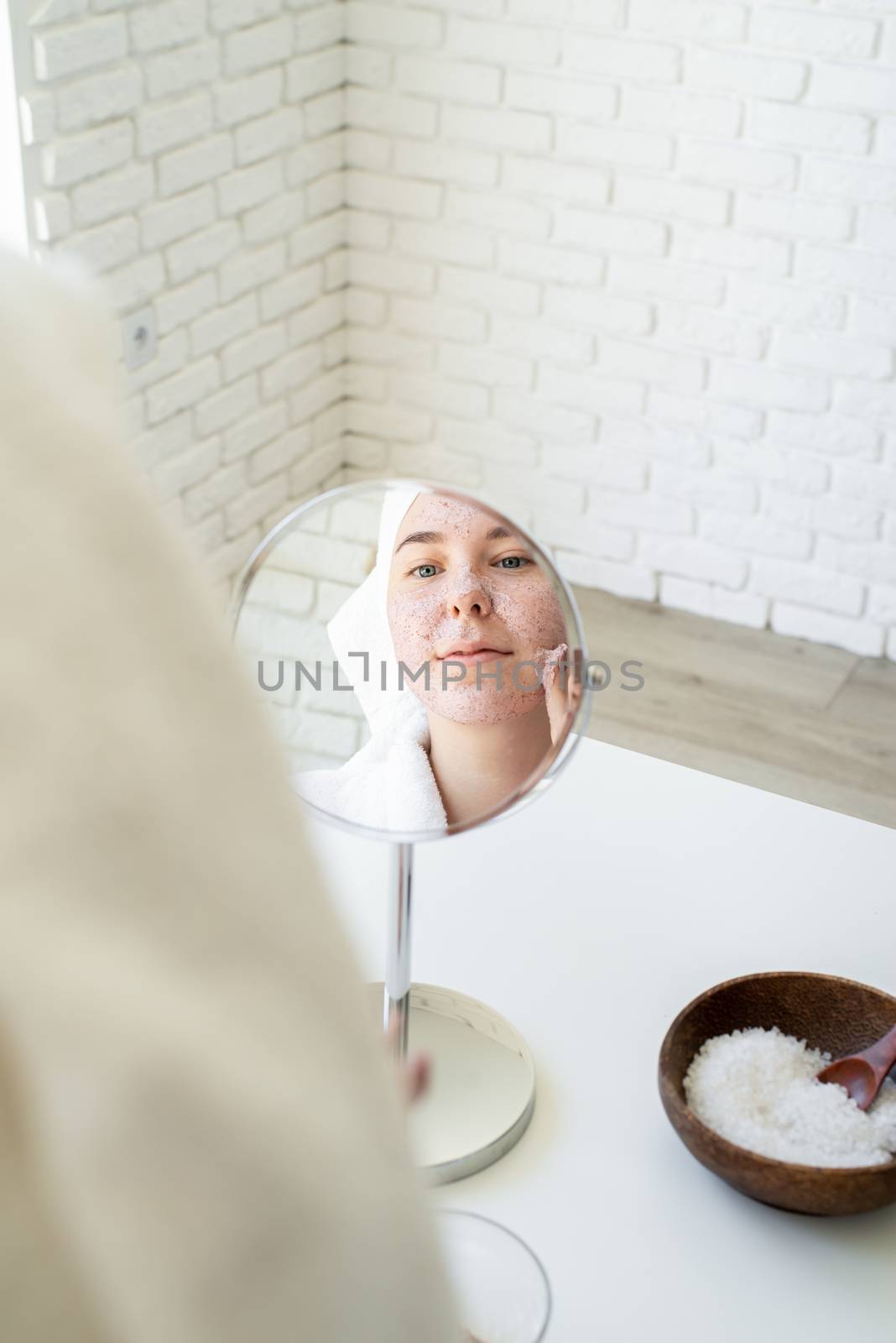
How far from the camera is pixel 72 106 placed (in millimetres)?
1985

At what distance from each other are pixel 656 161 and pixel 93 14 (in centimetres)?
93

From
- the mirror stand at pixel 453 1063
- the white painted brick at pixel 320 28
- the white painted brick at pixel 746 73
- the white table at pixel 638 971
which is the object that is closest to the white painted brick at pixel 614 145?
the white painted brick at pixel 746 73

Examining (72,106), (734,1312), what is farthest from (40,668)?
(72,106)

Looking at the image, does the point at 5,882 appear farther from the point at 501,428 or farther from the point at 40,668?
the point at 501,428

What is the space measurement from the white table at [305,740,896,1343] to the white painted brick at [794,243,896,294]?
142 cm

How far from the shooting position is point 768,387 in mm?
2449

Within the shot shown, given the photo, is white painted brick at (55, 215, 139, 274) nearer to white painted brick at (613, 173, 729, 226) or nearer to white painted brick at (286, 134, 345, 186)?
white painted brick at (286, 134, 345, 186)

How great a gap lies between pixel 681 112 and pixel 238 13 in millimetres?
729

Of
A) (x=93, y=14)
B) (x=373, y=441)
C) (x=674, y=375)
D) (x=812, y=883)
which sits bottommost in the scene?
(x=373, y=441)

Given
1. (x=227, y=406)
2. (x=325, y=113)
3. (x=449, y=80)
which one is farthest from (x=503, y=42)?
(x=227, y=406)

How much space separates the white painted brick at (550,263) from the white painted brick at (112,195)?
673mm

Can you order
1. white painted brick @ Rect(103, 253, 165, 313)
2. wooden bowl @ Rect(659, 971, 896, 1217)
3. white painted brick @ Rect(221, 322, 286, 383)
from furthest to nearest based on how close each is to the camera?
white painted brick @ Rect(221, 322, 286, 383) → white painted brick @ Rect(103, 253, 165, 313) → wooden bowl @ Rect(659, 971, 896, 1217)

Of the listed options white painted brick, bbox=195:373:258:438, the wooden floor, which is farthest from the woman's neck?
white painted brick, bbox=195:373:258:438

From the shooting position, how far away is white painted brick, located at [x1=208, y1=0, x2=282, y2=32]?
2219 mm
